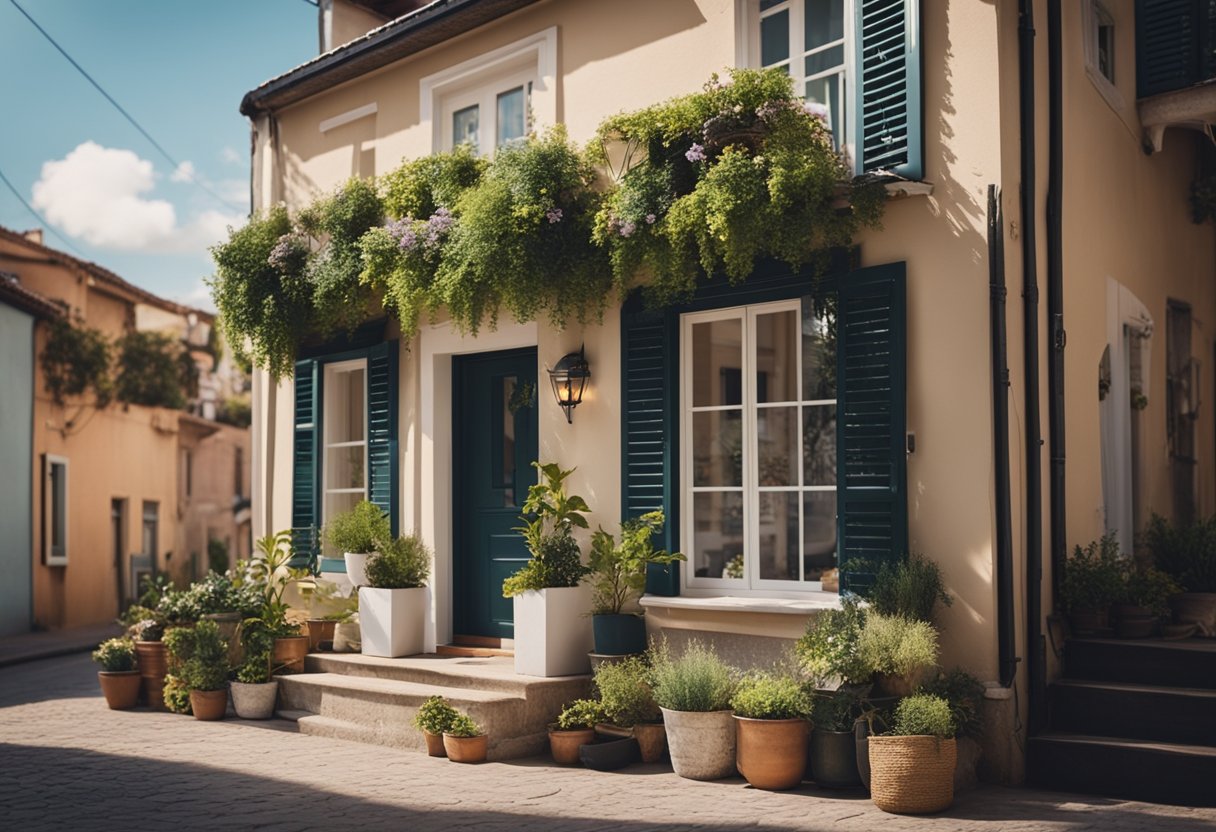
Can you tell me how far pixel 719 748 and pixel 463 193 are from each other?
472 centimetres

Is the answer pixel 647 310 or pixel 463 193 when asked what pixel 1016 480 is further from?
pixel 463 193

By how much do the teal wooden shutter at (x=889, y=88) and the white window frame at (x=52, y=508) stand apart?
55.2 feet

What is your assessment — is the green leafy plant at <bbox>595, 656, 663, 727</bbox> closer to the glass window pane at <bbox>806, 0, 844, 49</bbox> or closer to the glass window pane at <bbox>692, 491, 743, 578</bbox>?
the glass window pane at <bbox>692, 491, 743, 578</bbox>

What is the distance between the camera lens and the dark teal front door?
34.1 ft

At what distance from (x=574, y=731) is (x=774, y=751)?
153 centimetres

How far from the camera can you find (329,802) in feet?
24.0

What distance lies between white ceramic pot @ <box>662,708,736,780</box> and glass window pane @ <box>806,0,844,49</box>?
445 centimetres

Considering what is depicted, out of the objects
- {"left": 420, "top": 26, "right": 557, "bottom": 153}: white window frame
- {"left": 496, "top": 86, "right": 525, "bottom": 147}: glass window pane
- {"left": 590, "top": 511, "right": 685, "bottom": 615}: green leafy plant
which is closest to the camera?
{"left": 590, "top": 511, "right": 685, "bottom": 615}: green leafy plant

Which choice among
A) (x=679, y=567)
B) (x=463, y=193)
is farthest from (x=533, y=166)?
(x=679, y=567)

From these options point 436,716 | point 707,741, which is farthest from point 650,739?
point 436,716

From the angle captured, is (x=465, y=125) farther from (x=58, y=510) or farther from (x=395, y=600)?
(x=58, y=510)

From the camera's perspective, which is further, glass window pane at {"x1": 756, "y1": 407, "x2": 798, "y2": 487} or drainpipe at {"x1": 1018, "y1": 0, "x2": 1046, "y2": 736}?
glass window pane at {"x1": 756, "y1": 407, "x2": 798, "y2": 487}

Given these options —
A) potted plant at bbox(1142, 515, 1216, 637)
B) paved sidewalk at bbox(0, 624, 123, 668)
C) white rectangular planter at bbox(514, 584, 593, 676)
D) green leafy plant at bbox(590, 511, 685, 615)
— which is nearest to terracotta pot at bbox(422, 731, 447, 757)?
white rectangular planter at bbox(514, 584, 593, 676)

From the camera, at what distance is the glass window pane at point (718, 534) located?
8789 millimetres
